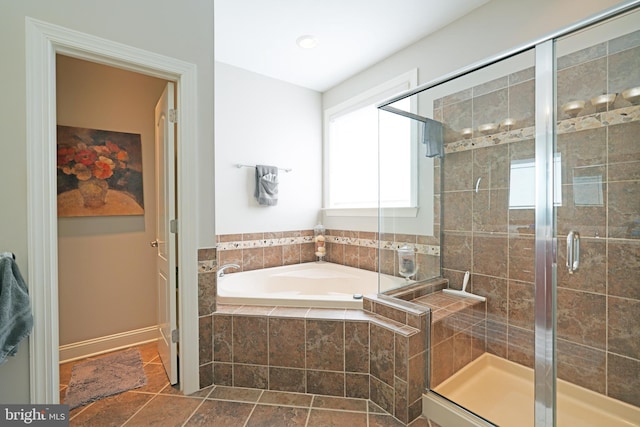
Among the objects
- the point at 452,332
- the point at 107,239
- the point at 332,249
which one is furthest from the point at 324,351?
the point at 107,239

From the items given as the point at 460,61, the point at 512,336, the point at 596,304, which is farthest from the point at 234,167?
the point at 596,304

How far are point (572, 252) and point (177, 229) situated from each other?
235 centimetres

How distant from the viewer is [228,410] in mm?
1695

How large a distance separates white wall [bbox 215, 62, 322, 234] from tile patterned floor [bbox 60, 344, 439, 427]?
1.47m

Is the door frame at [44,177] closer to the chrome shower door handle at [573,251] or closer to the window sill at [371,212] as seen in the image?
the window sill at [371,212]

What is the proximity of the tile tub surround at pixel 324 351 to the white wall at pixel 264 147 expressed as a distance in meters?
1.27

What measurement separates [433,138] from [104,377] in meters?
3.01

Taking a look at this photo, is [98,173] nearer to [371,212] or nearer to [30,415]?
[30,415]

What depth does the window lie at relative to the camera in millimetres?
2523

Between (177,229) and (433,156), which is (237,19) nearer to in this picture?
(177,229)

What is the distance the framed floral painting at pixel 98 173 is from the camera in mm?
2256

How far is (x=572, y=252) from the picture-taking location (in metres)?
1.66

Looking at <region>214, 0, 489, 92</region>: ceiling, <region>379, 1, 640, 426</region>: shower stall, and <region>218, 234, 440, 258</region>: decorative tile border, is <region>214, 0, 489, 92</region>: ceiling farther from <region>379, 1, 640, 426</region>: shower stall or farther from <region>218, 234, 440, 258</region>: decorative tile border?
<region>218, 234, 440, 258</region>: decorative tile border

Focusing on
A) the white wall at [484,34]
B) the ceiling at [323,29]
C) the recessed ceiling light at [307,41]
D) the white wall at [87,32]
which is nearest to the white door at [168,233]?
the white wall at [87,32]
